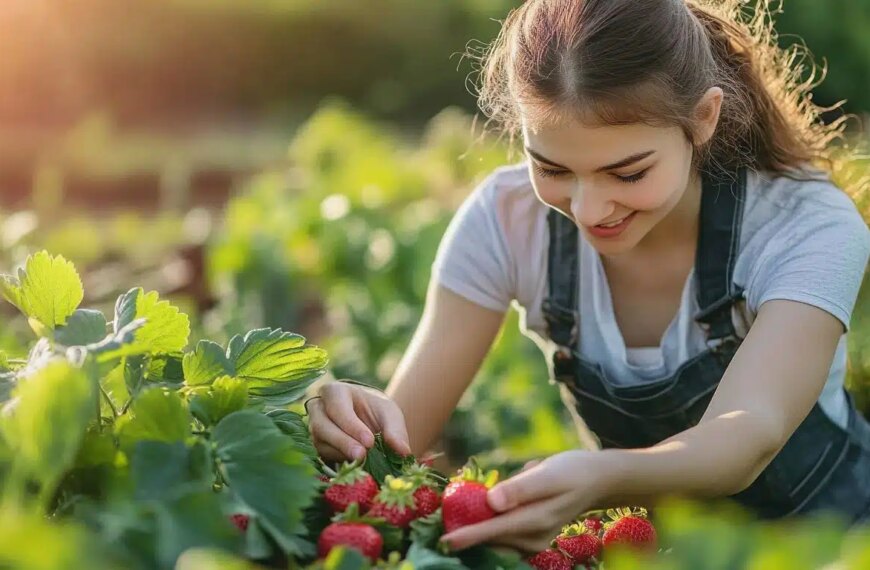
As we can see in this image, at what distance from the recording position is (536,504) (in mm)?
1158

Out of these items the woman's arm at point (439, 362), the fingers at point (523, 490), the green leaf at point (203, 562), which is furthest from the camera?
the woman's arm at point (439, 362)

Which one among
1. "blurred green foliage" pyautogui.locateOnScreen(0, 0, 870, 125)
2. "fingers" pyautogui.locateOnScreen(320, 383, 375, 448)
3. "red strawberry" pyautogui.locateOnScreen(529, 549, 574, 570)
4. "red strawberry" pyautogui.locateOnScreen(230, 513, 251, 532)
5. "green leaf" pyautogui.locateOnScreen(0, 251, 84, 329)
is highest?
"green leaf" pyautogui.locateOnScreen(0, 251, 84, 329)

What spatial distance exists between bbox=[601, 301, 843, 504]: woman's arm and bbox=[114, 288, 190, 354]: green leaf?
44cm

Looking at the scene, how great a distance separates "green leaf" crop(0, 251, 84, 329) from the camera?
1.17 m

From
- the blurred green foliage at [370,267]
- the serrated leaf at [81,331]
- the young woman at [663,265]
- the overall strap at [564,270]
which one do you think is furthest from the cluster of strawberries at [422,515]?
the blurred green foliage at [370,267]

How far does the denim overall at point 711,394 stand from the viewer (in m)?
1.96

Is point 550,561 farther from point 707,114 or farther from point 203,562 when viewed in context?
point 707,114

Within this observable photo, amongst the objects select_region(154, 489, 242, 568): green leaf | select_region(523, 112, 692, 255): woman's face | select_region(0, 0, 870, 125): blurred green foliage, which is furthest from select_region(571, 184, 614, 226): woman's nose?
select_region(0, 0, 870, 125): blurred green foliage

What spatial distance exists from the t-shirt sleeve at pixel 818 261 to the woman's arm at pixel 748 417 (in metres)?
0.03

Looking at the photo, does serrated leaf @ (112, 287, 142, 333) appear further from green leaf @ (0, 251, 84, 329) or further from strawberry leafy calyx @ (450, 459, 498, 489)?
strawberry leafy calyx @ (450, 459, 498, 489)

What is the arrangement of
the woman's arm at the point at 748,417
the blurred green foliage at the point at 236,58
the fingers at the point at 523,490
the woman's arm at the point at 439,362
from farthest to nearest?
1. the blurred green foliage at the point at 236,58
2. the woman's arm at the point at 439,362
3. the woman's arm at the point at 748,417
4. the fingers at the point at 523,490

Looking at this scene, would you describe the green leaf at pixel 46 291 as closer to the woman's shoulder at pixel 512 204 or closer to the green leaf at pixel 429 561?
the green leaf at pixel 429 561

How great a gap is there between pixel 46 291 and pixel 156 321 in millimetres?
106

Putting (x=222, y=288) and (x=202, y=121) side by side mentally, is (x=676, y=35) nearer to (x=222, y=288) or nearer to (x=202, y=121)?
(x=222, y=288)
